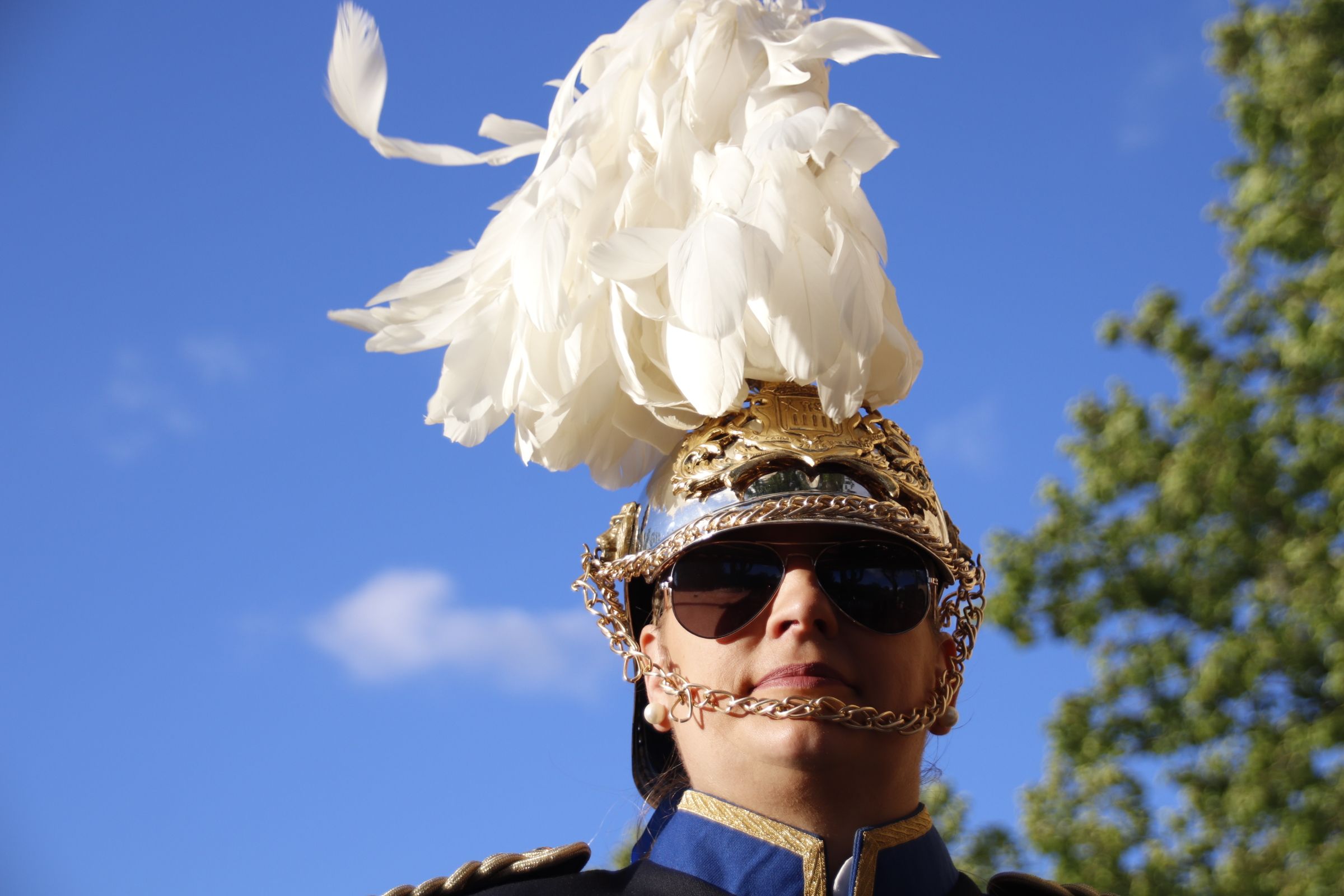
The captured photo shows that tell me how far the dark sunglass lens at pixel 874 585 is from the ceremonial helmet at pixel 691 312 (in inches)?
2.7

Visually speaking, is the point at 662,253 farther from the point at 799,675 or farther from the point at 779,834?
the point at 779,834

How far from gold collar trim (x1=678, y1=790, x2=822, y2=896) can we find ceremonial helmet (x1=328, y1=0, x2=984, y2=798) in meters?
0.23

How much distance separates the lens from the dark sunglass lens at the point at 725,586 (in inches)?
128

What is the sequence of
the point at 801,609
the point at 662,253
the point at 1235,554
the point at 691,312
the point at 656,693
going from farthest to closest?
the point at 1235,554 → the point at 656,693 → the point at 662,253 → the point at 801,609 → the point at 691,312

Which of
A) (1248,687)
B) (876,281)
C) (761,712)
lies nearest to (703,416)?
(876,281)

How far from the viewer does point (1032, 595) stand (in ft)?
40.5

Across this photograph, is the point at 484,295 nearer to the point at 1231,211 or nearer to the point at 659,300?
the point at 659,300

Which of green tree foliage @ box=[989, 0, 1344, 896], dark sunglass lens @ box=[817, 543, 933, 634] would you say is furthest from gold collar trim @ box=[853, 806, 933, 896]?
green tree foliage @ box=[989, 0, 1344, 896]

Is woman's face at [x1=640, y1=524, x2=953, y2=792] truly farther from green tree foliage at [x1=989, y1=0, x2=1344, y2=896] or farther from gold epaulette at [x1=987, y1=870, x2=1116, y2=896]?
green tree foliage at [x1=989, y1=0, x2=1344, y2=896]

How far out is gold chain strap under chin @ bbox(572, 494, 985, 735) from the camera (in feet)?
10.3

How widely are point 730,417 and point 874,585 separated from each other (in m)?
0.56

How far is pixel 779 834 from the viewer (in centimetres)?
308

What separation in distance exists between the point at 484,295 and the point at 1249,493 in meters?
9.52

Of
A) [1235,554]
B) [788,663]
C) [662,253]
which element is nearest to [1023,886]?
[788,663]
